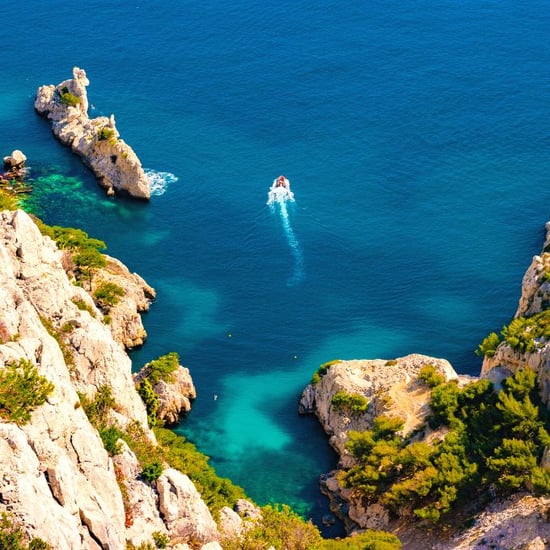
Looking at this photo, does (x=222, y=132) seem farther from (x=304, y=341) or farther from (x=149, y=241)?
(x=304, y=341)

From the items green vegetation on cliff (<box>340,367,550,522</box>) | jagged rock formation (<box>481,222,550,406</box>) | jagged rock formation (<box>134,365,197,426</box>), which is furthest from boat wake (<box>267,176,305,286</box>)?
green vegetation on cliff (<box>340,367,550,522</box>)

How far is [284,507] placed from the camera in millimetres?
91625

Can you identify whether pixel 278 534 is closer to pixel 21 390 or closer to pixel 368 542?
pixel 368 542

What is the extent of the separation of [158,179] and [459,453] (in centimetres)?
8045

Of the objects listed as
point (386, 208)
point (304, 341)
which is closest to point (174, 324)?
point (304, 341)

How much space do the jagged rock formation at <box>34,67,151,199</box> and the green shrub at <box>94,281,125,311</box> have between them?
33677 millimetres

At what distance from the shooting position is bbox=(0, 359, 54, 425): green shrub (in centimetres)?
5794

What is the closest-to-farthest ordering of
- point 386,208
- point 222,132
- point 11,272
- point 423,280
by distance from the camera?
point 11,272 → point 423,280 → point 386,208 → point 222,132

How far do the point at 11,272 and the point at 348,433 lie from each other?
136 ft

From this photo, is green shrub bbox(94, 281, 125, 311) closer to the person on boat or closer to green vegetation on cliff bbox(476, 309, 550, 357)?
the person on boat

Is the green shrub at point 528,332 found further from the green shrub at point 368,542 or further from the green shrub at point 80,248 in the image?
the green shrub at point 80,248

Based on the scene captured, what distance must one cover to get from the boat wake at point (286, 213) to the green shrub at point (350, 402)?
29.6 metres

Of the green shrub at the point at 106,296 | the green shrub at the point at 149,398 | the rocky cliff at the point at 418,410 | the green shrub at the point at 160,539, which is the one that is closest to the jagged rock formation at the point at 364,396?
the rocky cliff at the point at 418,410

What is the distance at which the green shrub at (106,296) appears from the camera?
116875 millimetres
